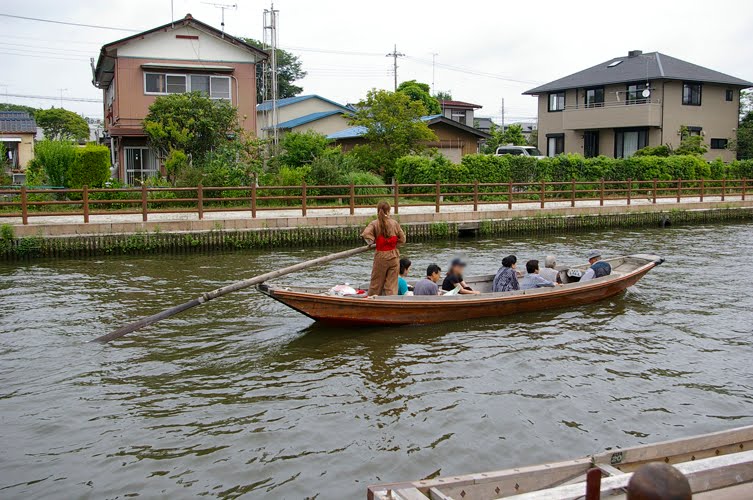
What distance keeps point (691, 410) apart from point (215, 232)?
49.3 feet

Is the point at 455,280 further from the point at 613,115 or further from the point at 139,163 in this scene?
the point at 613,115

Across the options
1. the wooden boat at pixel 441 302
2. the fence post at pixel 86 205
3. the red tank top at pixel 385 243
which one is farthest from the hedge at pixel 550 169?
the red tank top at pixel 385 243

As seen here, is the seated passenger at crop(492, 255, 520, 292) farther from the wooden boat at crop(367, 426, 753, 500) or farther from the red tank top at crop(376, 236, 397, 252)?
the wooden boat at crop(367, 426, 753, 500)

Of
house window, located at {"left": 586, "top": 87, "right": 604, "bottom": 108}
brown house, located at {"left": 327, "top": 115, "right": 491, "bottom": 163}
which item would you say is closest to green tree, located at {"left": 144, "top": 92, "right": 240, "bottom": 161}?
brown house, located at {"left": 327, "top": 115, "right": 491, "bottom": 163}

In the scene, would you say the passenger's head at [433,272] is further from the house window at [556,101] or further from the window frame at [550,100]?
the house window at [556,101]

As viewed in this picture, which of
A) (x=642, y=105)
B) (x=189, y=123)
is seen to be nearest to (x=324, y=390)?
(x=189, y=123)

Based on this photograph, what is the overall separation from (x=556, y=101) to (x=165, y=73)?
84.8 ft

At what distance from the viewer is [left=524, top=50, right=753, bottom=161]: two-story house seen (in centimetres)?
4019

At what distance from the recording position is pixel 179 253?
20.4 m

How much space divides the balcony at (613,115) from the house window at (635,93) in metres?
0.06

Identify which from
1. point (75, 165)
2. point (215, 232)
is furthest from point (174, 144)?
point (215, 232)

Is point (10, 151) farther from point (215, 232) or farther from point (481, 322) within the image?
point (481, 322)

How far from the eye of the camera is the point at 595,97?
43.2 m

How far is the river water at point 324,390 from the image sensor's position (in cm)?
729
